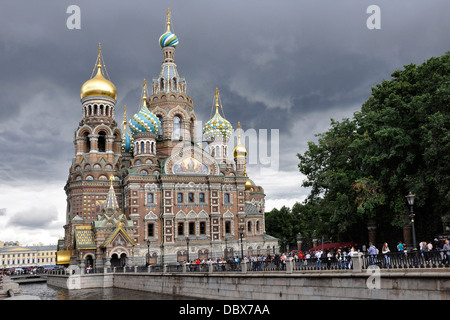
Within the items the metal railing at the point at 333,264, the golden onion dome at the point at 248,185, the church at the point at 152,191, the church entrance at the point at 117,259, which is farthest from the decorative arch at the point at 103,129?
the metal railing at the point at 333,264

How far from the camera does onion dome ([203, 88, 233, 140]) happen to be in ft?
181

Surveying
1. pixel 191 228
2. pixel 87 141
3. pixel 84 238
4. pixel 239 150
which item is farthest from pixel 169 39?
pixel 84 238

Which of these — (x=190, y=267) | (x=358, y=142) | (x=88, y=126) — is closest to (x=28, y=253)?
(x=88, y=126)

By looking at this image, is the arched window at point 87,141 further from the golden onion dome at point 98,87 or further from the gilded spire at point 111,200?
the gilded spire at point 111,200

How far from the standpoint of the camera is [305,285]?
19.7m

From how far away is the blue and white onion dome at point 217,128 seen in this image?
5525 cm

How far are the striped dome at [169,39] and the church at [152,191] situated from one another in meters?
3.86

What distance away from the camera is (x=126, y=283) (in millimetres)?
35594

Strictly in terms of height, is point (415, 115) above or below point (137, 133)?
below

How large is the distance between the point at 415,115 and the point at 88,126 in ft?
116

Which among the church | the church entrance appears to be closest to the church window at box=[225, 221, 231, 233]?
the church

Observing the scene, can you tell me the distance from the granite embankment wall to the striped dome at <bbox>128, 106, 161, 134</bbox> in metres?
20.6

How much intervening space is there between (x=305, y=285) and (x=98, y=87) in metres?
38.1
